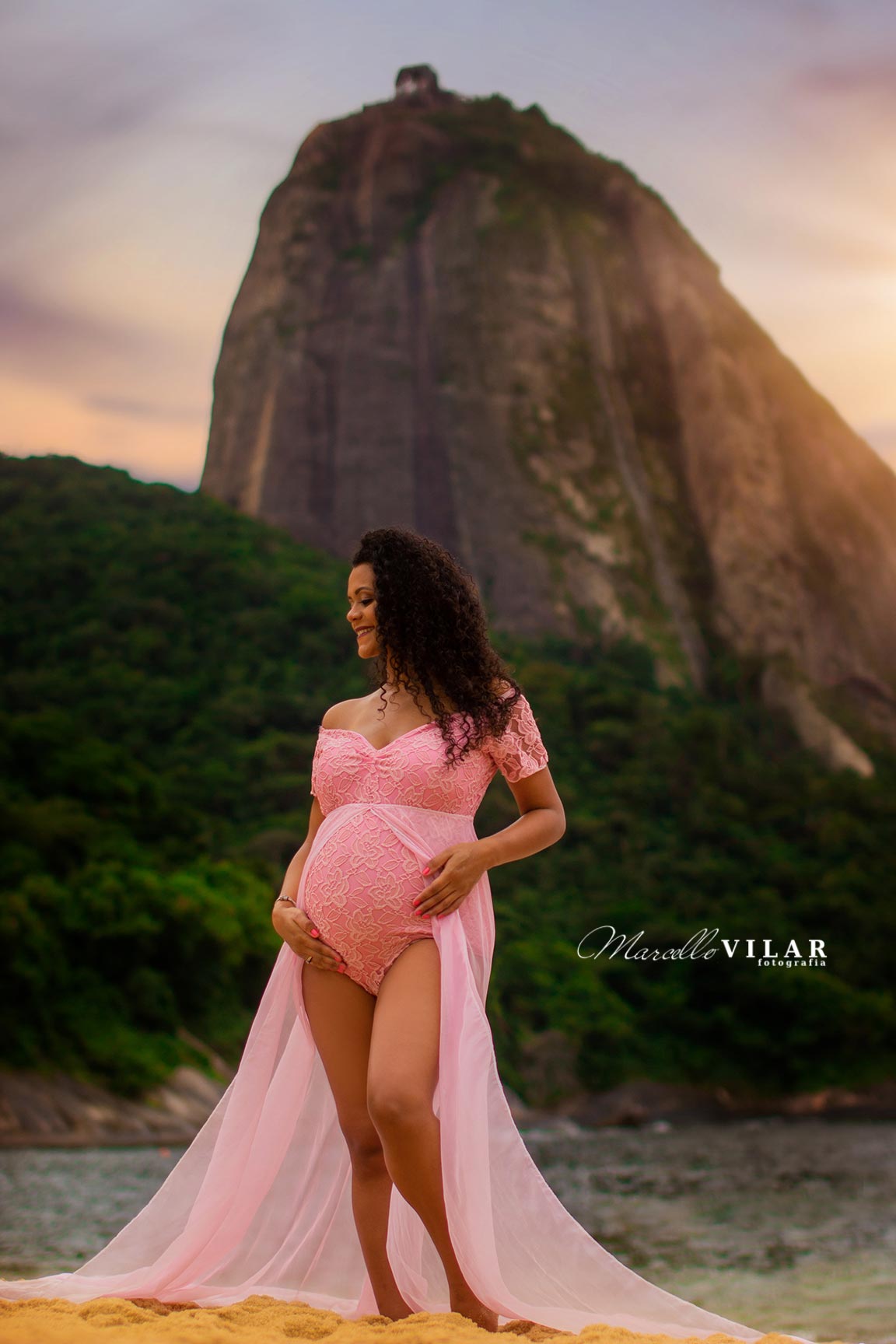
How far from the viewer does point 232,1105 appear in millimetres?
3787

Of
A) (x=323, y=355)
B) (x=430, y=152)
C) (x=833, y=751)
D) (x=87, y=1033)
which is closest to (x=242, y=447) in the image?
(x=323, y=355)

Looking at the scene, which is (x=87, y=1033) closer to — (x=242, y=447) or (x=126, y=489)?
(x=126, y=489)

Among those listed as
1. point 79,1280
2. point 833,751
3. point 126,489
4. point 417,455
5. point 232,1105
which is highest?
point 417,455

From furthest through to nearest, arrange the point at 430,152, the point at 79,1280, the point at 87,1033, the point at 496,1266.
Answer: the point at 430,152 < the point at 87,1033 < the point at 79,1280 < the point at 496,1266

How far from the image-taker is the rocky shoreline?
22.3m

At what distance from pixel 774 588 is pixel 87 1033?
141 feet

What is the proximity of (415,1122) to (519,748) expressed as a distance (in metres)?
1.00

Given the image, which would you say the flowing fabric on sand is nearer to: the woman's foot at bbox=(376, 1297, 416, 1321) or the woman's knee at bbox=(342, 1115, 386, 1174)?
the woman's foot at bbox=(376, 1297, 416, 1321)

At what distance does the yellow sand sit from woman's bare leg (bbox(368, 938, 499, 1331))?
12cm

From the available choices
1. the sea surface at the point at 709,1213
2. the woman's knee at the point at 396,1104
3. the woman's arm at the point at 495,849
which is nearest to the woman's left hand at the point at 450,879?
the woman's arm at the point at 495,849

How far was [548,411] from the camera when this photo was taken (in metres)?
59.3

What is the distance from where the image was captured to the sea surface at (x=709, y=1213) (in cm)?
763

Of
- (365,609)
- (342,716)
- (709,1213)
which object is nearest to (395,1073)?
(342,716)

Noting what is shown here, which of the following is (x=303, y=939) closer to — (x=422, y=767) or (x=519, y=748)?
(x=422, y=767)
